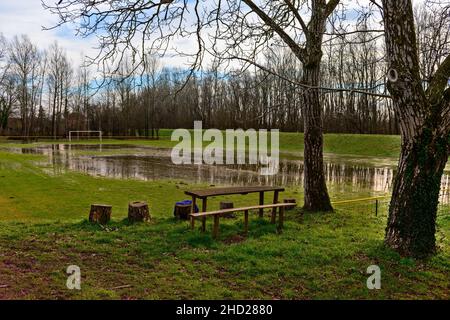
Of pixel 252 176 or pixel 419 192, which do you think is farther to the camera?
pixel 252 176

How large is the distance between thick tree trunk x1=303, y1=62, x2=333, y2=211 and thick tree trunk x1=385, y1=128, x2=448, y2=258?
303cm

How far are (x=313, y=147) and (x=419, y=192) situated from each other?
3.32 m

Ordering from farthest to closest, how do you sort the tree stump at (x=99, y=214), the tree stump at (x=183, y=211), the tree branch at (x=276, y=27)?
the tree branch at (x=276, y=27) < the tree stump at (x=183, y=211) < the tree stump at (x=99, y=214)

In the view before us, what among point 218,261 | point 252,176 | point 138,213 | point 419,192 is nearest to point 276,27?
point 419,192

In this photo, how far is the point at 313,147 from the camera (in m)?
8.36

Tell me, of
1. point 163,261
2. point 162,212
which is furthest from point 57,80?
point 163,261

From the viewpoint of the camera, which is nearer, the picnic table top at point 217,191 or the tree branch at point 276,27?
the picnic table top at point 217,191

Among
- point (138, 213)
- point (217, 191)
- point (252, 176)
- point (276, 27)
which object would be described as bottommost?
point (252, 176)

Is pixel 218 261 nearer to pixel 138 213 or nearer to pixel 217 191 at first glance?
pixel 217 191

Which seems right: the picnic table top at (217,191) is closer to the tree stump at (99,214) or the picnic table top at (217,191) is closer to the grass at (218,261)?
the grass at (218,261)

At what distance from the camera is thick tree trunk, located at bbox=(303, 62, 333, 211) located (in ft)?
27.5

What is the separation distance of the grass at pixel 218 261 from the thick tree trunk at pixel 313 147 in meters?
0.52

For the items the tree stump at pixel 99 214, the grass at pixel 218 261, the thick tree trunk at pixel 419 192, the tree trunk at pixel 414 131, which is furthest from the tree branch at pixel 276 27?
the tree stump at pixel 99 214

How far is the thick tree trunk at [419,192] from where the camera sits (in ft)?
16.9
